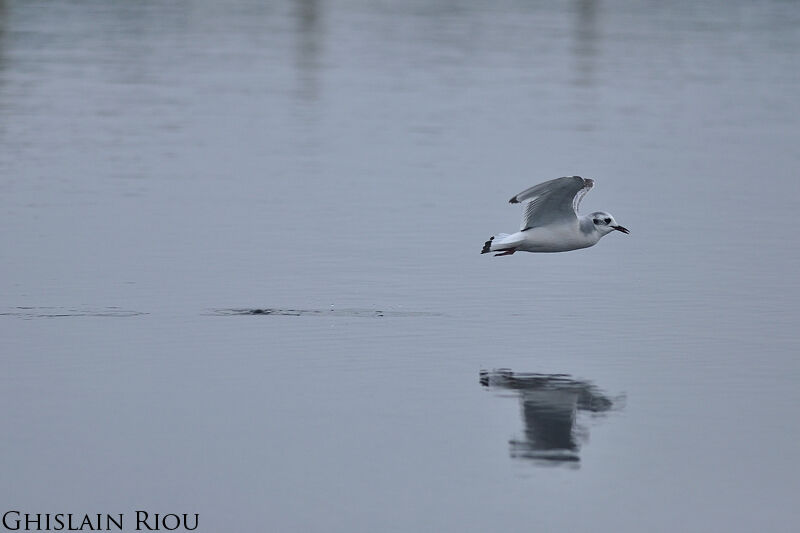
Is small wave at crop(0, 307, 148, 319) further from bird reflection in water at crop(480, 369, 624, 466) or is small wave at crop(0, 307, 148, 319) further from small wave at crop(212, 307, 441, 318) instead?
bird reflection in water at crop(480, 369, 624, 466)

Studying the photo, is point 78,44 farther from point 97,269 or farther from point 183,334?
point 183,334

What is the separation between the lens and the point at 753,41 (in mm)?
56750

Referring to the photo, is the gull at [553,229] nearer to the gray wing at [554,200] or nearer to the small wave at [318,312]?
the gray wing at [554,200]

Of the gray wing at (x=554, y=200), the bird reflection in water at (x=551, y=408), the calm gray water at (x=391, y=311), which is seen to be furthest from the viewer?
the gray wing at (x=554, y=200)

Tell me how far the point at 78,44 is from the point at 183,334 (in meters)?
35.5

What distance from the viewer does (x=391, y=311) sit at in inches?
749

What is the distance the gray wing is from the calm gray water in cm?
92

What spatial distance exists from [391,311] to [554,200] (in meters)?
2.04

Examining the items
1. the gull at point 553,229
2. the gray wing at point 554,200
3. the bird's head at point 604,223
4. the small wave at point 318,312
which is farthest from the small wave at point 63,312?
the bird's head at point 604,223

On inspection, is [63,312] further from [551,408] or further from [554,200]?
[551,408]

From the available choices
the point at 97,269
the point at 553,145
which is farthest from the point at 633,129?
the point at 97,269

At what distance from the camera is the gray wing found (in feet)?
60.9

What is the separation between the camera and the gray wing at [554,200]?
1856 cm

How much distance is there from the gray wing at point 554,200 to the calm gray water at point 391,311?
92 cm
